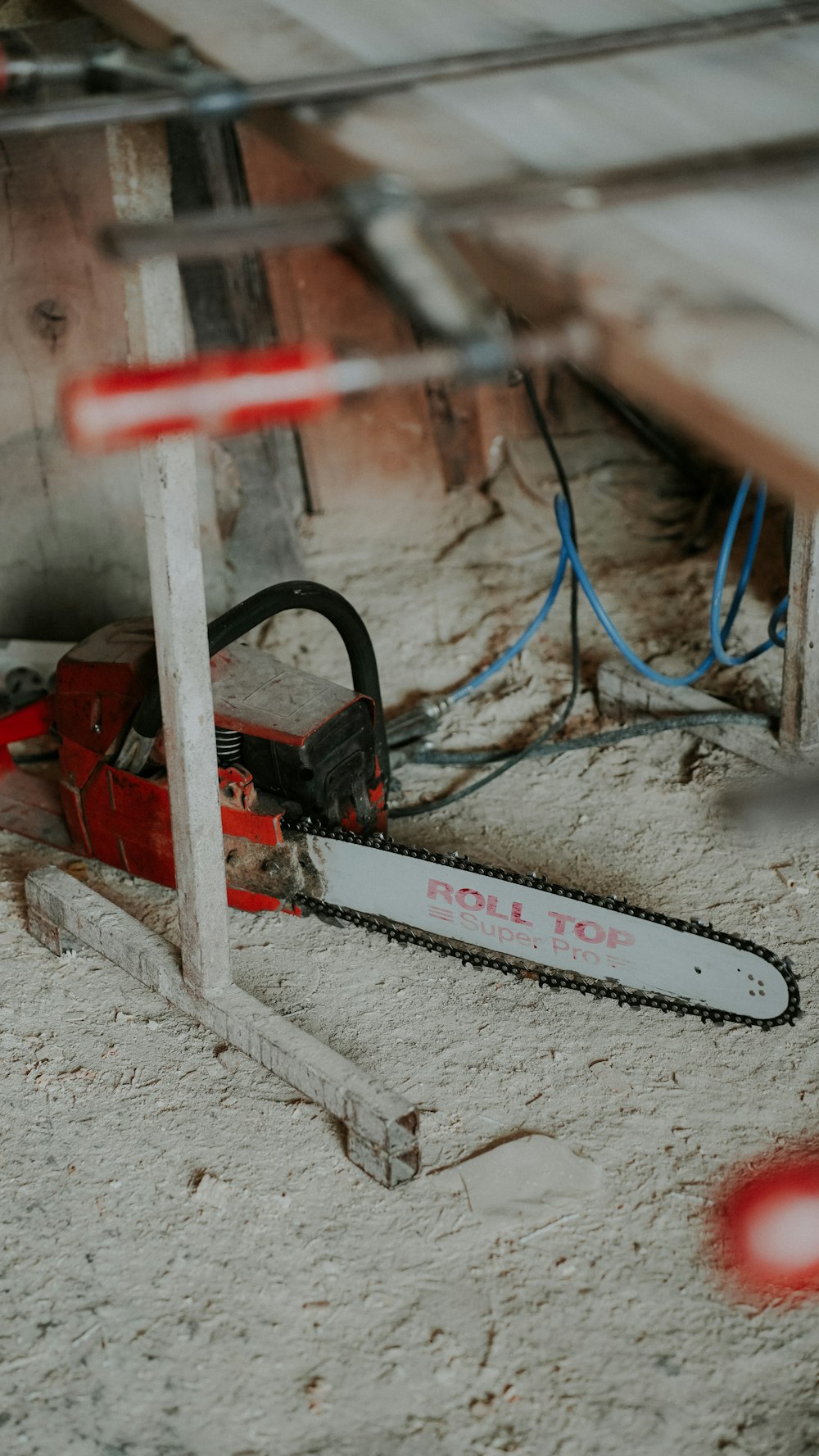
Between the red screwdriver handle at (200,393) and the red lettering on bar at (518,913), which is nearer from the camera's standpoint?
the red screwdriver handle at (200,393)

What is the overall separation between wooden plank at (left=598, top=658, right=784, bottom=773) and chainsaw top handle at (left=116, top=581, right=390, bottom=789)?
3.64 ft

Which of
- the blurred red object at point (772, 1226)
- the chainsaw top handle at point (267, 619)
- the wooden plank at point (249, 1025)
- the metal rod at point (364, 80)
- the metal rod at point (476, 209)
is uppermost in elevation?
the metal rod at point (364, 80)

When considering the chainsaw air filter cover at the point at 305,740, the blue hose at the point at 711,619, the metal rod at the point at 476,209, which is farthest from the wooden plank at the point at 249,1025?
the metal rod at the point at 476,209

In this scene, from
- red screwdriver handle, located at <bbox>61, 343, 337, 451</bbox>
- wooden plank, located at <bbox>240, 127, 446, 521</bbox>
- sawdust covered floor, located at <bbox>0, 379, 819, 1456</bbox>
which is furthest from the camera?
wooden plank, located at <bbox>240, 127, 446, 521</bbox>

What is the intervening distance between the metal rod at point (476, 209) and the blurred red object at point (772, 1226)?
1.76 metres

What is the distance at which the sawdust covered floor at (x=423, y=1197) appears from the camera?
198cm

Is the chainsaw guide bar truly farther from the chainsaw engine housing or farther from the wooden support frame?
the wooden support frame

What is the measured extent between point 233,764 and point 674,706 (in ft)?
4.90

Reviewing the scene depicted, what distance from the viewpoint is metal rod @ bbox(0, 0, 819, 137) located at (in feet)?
4.52

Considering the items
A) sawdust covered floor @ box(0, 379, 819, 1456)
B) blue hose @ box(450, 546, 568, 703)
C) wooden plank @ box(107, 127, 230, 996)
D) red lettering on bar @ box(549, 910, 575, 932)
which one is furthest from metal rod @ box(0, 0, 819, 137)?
blue hose @ box(450, 546, 568, 703)

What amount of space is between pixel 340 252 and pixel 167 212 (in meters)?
2.74

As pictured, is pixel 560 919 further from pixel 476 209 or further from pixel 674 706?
pixel 476 209

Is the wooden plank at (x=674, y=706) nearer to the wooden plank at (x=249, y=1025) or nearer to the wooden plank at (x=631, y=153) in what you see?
the wooden plank at (x=249, y=1025)

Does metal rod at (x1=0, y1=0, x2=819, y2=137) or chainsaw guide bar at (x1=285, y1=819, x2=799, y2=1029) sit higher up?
metal rod at (x1=0, y1=0, x2=819, y2=137)
